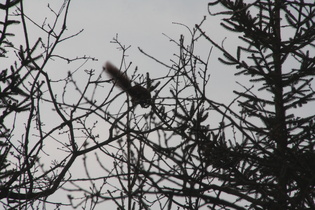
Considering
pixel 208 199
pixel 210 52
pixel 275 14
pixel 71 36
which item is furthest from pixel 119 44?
pixel 208 199

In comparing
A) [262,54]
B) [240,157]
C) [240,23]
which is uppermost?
[240,23]

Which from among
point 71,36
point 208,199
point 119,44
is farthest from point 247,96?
point 208,199

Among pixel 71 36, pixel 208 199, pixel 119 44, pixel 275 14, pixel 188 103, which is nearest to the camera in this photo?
pixel 208 199

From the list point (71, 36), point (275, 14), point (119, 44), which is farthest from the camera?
point (275, 14)

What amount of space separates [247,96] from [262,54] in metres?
0.59

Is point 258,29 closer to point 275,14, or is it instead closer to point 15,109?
point 275,14

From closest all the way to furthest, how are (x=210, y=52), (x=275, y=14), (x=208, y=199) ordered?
1. (x=208, y=199)
2. (x=210, y=52)
3. (x=275, y=14)

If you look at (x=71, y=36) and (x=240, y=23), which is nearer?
(x=71, y=36)

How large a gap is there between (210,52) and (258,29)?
1.51 m

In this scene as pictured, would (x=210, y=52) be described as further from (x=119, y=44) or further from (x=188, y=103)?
(x=119, y=44)

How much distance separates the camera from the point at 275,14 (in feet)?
16.6

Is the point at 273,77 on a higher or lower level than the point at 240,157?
higher

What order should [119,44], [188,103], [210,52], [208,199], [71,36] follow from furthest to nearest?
[119,44] → [188,103] → [71,36] → [210,52] → [208,199]

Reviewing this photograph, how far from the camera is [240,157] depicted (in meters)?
3.81
